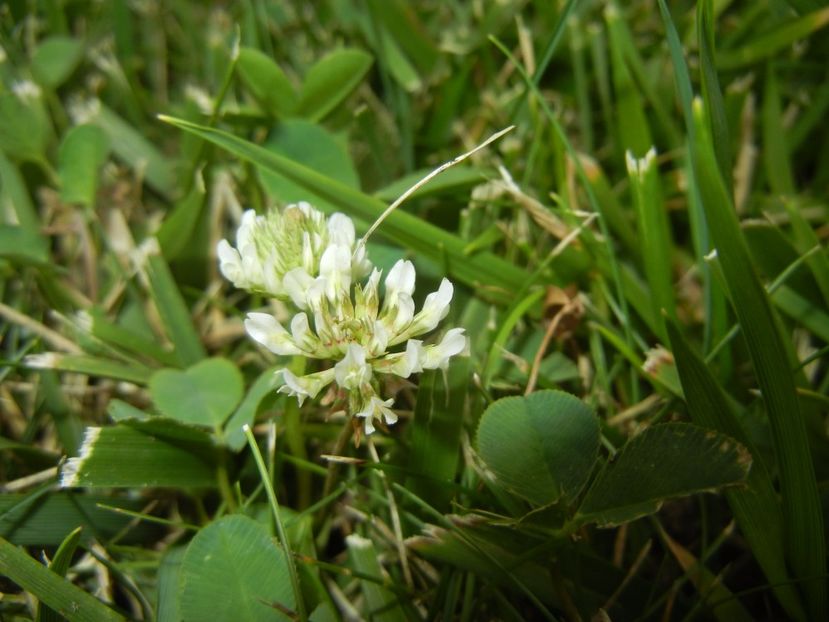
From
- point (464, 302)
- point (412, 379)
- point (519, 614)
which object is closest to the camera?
point (519, 614)

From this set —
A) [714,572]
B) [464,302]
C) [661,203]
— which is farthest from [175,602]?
[661,203]

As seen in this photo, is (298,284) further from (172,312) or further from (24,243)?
(24,243)

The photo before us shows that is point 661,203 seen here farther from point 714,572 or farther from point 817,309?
point 714,572

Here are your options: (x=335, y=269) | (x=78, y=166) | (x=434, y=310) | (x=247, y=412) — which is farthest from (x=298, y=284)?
(x=78, y=166)

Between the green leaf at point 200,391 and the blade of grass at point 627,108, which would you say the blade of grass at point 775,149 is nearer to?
the blade of grass at point 627,108

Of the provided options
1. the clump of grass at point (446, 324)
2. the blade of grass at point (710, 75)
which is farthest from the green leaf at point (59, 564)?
the blade of grass at point (710, 75)

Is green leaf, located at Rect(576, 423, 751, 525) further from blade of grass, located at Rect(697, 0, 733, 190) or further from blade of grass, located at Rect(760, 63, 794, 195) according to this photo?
blade of grass, located at Rect(760, 63, 794, 195)
